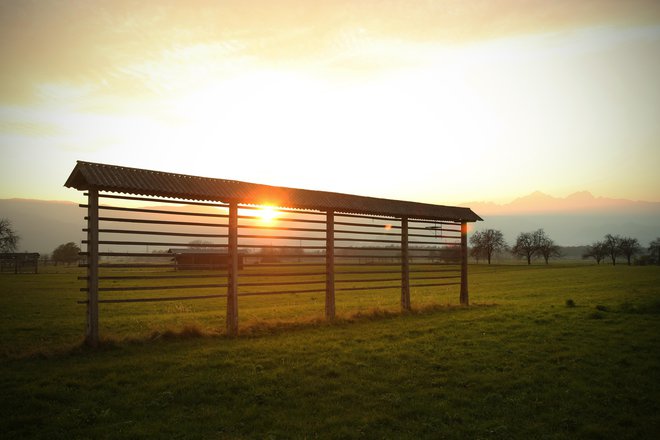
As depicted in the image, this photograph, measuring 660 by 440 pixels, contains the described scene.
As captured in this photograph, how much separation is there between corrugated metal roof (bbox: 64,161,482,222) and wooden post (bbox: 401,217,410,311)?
0.61 m

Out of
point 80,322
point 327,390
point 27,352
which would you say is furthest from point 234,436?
point 80,322

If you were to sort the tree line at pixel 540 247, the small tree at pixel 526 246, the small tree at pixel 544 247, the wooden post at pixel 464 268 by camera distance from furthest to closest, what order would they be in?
the small tree at pixel 526 246
the small tree at pixel 544 247
the tree line at pixel 540 247
the wooden post at pixel 464 268

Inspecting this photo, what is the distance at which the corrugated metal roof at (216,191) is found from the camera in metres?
10.3

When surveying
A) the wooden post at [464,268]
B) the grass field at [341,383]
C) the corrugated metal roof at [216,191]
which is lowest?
the grass field at [341,383]

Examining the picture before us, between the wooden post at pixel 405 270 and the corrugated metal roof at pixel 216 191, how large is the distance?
0.61 m

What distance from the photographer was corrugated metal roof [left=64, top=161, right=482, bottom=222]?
1033 centimetres

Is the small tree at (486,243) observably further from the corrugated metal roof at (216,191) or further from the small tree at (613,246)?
the corrugated metal roof at (216,191)

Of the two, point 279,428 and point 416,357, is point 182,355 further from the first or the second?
point 416,357

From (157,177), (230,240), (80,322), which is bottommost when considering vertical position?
(80,322)

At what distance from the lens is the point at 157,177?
1127cm

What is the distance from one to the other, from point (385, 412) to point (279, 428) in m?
1.64

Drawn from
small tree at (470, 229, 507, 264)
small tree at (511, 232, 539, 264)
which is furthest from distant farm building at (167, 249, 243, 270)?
small tree at (511, 232, 539, 264)

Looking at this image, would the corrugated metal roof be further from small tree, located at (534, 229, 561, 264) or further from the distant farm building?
small tree, located at (534, 229, 561, 264)

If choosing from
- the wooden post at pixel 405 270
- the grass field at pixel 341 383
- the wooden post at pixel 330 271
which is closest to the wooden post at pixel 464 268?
the wooden post at pixel 405 270
